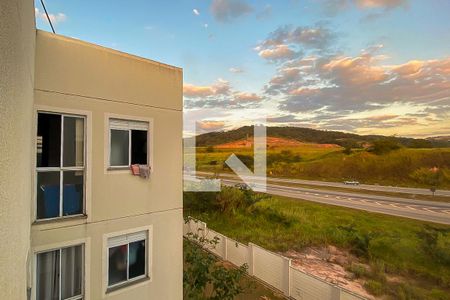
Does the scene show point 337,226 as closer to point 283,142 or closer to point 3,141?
point 283,142

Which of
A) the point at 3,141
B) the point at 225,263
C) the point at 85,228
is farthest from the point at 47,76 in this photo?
the point at 225,263

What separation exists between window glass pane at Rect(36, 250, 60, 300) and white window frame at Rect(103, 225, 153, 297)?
74cm

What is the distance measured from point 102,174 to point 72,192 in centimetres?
55

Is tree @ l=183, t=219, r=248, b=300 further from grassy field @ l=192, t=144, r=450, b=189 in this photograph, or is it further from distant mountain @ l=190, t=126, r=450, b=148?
grassy field @ l=192, t=144, r=450, b=189

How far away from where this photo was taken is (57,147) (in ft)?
14.2

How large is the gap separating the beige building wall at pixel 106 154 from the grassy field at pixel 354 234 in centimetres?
796

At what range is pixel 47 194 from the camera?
4.26 meters

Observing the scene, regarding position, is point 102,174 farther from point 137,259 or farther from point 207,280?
point 207,280

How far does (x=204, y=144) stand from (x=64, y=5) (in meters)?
10.9

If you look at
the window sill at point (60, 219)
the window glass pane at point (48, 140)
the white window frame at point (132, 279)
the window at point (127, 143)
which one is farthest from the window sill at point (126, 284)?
the window glass pane at point (48, 140)

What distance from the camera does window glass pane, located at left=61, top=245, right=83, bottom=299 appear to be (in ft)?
14.4

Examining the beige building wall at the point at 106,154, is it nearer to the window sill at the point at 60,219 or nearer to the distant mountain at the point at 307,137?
the window sill at the point at 60,219

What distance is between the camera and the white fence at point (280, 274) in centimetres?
766

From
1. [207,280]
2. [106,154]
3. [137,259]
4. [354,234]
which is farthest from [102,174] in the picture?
[354,234]
